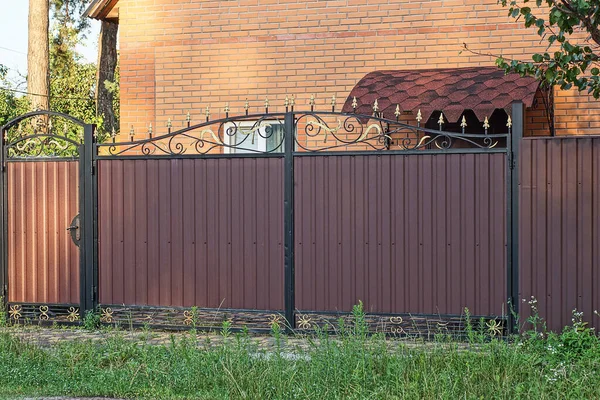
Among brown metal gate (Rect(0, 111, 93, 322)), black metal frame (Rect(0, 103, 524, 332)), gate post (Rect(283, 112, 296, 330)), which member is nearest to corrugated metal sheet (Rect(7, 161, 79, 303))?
brown metal gate (Rect(0, 111, 93, 322))

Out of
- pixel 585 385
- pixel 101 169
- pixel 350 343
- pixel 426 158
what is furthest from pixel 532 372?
pixel 101 169

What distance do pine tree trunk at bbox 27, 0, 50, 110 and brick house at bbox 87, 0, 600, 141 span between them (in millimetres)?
8066

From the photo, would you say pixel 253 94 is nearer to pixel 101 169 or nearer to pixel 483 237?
pixel 101 169

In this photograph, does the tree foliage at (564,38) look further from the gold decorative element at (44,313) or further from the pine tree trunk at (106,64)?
the pine tree trunk at (106,64)

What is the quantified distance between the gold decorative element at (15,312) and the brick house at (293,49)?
4.16 metres

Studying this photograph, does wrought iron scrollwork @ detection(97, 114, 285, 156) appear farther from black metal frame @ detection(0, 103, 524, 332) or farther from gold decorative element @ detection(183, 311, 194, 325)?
gold decorative element @ detection(183, 311, 194, 325)

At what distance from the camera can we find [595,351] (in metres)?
7.29

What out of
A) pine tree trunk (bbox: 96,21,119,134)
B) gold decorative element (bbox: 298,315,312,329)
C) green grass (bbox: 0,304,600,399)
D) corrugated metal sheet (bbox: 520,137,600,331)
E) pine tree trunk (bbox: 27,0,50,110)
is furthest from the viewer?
pine tree trunk (bbox: 96,21,119,134)

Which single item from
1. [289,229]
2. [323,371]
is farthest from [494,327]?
[323,371]

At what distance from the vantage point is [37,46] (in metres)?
Result: 21.2

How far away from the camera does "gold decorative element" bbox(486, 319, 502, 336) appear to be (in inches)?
327

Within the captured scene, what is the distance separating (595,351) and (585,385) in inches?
37.3

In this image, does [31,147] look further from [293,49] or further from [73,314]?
[293,49]

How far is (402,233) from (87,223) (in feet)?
10.9
